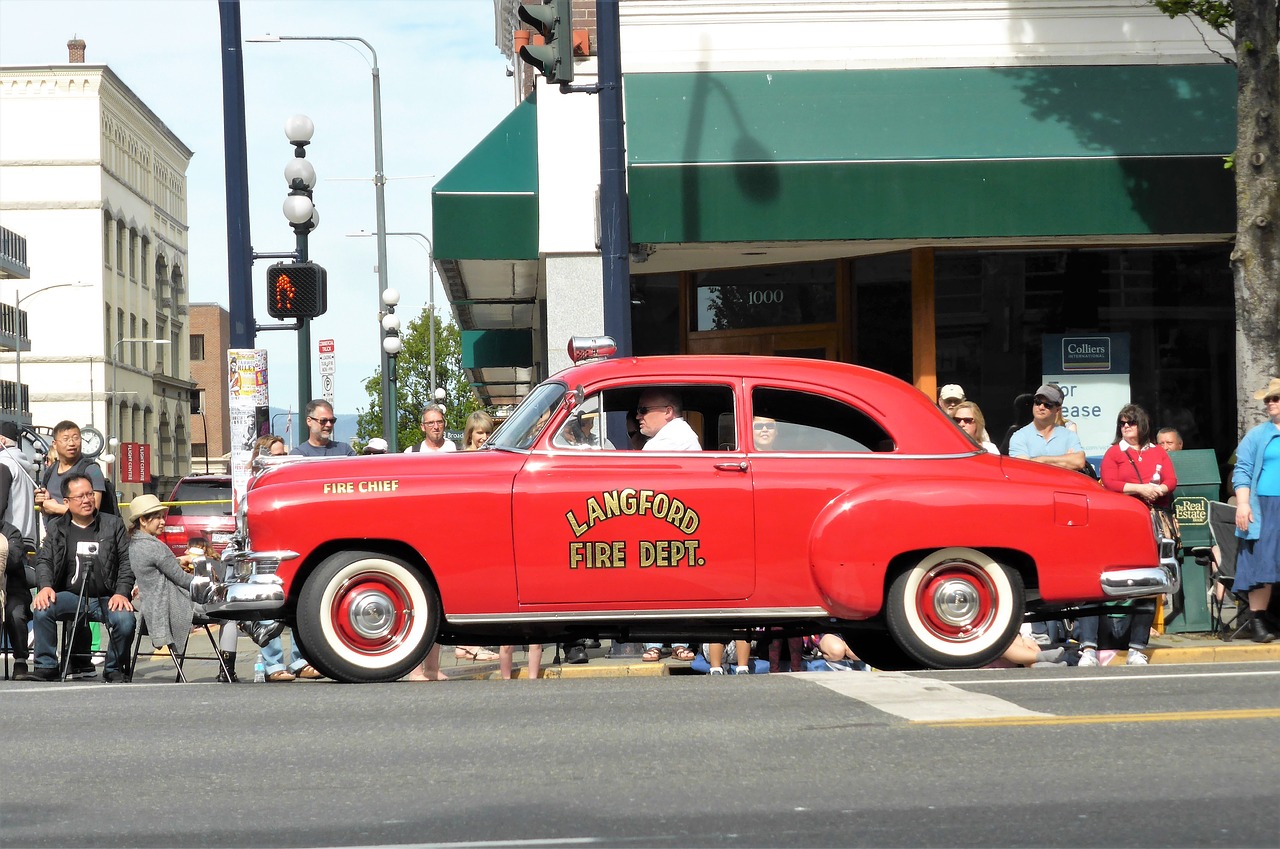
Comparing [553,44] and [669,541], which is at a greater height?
[553,44]

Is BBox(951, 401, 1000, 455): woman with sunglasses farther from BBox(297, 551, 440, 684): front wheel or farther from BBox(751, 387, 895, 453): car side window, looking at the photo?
BBox(297, 551, 440, 684): front wheel

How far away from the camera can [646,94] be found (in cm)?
1633

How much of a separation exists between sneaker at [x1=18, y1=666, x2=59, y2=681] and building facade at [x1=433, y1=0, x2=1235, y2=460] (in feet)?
18.1

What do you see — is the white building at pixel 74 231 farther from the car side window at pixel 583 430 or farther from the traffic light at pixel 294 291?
the car side window at pixel 583 430

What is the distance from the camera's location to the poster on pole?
1385 cm

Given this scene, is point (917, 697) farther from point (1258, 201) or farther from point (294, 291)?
point (294, 291)

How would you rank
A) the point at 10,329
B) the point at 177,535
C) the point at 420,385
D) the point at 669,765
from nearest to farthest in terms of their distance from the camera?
the point at 669,765 < the point at 177,535 < the point at 420,385 < the point at 10,329

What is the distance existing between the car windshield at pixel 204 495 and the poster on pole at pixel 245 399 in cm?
1429

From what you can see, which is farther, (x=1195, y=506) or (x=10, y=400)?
(x=10, y=400)

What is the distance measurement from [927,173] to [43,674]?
8.86m

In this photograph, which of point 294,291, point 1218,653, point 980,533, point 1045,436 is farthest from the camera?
point 294,291

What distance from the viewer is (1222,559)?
13.0m

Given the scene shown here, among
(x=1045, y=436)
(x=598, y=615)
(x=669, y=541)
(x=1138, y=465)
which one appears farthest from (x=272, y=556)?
(x=1138, y=465)

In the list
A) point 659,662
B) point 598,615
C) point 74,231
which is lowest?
point 659,662
